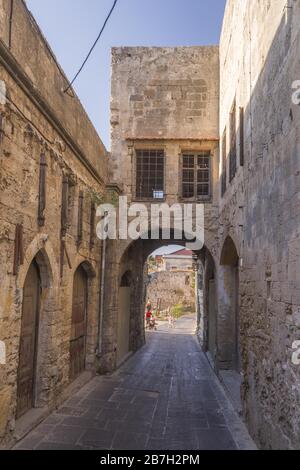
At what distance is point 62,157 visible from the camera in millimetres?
6293

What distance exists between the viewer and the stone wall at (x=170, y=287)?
30.7m

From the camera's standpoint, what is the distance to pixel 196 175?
995cm

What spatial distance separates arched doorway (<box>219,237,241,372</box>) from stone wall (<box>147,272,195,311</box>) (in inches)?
849

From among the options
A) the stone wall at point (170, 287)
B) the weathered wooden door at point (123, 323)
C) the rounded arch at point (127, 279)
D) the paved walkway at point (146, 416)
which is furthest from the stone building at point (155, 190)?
the stone wall at point (170, 287)

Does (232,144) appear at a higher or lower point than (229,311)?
higher

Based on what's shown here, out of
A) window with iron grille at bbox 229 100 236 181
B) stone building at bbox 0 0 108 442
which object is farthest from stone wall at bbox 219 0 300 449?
stone building at bbox 0 0 108 442

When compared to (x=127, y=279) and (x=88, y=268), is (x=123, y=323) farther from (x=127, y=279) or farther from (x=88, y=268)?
(x=88, y=268)

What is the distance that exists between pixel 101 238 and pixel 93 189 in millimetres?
1301

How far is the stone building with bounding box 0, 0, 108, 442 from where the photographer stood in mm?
4383

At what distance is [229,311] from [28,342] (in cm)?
509

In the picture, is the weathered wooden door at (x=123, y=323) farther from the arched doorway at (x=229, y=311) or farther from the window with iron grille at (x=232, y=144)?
the window with iron grille at (x=232, y=144)

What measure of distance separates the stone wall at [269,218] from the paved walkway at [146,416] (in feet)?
2.16

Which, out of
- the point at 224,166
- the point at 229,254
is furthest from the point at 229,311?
the point at 224,166
